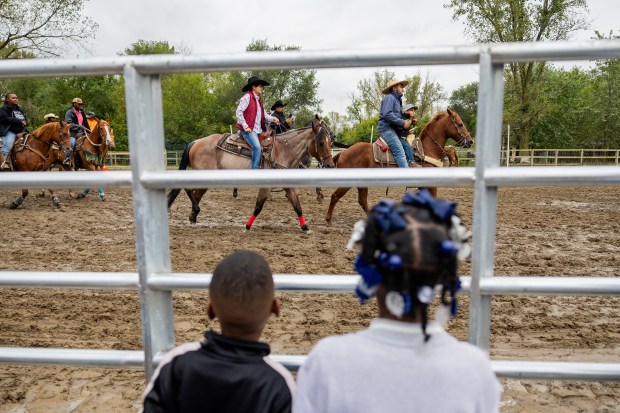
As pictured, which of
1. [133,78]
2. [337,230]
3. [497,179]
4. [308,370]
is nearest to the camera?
[308,370]

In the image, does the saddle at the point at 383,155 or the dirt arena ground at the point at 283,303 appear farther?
the saddle at the point at 383,155

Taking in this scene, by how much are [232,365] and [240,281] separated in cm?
25

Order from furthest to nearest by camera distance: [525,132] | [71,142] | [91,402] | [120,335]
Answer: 1. [525,132]
2. [71,142]
3. [120,335]
4. [91,402]

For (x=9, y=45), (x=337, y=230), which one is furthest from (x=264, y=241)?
(x=9, y=45)

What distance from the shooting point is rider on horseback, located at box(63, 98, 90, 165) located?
11438 mm

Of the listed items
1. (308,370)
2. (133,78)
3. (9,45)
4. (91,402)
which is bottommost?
(91,402)

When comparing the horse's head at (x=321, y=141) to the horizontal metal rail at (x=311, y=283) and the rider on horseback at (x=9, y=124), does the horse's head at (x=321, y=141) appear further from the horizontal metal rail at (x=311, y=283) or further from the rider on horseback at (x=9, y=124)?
the horizontal metal rail at (x=311, y=283)

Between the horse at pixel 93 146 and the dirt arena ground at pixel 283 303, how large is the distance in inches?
78.0

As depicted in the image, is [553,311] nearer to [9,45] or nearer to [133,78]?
[133,78]

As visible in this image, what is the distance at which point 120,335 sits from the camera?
380 centimetres

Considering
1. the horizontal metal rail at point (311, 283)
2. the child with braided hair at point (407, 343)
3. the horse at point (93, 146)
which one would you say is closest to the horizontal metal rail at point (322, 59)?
the child with braided hair at point (407, 343)

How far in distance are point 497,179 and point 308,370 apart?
0.87 m

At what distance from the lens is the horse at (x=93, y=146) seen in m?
11.6

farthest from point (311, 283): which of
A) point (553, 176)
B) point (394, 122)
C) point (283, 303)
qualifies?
point (394, 122)
